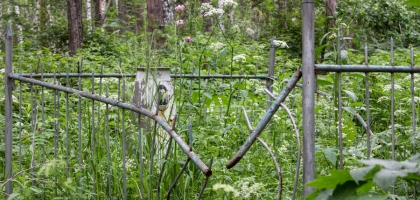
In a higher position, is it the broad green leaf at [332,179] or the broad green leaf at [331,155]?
the broad green leaf at [332,179]

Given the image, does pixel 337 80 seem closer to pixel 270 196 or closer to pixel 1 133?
pixel 270 196

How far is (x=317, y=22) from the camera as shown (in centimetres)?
Answer: 1466

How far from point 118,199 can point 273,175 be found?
0.98 m

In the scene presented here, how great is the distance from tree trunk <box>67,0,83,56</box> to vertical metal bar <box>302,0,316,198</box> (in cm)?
1144

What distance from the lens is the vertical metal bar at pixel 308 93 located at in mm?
2105

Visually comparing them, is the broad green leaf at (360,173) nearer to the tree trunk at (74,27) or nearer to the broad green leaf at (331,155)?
the broad green leaf at (331,155)

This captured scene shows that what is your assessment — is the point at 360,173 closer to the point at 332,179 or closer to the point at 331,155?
the point at 332,179

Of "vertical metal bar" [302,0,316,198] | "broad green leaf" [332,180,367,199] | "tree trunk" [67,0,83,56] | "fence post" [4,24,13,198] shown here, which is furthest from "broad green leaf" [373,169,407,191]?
"tree trunk" [67,0,83,56]

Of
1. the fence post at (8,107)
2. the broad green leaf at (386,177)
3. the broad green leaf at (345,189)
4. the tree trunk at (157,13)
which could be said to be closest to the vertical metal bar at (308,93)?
the broad green leaf at (345,189)

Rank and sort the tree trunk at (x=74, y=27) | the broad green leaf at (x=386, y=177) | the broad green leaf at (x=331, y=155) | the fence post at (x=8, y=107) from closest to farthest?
the broad green leaf at (x=386, y=177)
the broad green leaf at (x=331, y=155)
the fence post at (x=8, y=107)
the tree trunk at (x=74, y=27)

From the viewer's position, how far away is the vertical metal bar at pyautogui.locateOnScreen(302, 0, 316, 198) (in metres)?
2.11

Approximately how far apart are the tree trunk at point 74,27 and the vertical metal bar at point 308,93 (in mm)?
11439

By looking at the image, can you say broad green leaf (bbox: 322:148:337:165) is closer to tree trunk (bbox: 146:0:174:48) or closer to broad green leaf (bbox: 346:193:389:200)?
broad green leaf (bbox: 346:193:389:200)

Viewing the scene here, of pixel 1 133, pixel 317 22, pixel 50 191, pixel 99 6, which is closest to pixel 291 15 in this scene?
pixel 317 22
